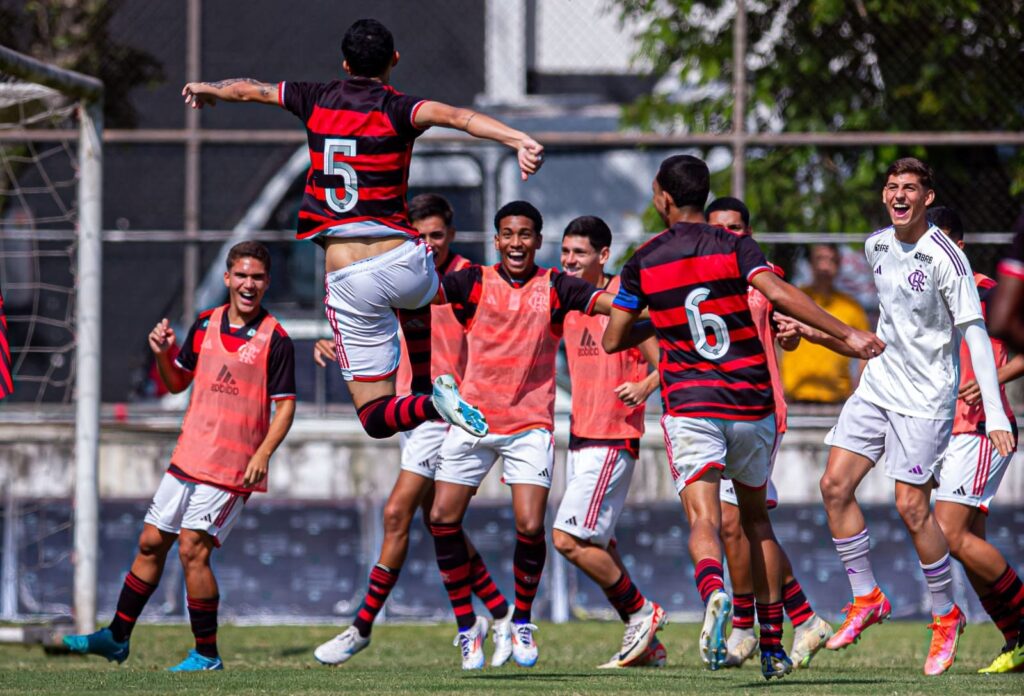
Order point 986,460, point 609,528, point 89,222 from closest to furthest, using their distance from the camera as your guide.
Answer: point 986,460 < point 609,528 < point 89,222

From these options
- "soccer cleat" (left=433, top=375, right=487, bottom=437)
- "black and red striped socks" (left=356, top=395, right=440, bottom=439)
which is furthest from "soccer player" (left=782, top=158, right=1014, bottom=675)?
"black and red striped socks" (left=356, top=395, right=440, bottom=439)

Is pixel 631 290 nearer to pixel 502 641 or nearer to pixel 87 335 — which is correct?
pixel 502 641

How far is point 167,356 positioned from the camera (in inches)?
327

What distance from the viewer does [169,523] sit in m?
8.07

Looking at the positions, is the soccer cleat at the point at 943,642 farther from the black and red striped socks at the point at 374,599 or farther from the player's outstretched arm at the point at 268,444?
the player's outstretched arm at the point at 268,444

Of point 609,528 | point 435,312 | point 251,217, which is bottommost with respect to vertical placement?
point 609,528

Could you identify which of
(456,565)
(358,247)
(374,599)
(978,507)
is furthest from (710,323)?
(374,599)

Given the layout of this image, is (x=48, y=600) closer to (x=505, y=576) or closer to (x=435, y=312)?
Answer: (x=505, y=576)

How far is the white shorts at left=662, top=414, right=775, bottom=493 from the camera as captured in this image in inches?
252

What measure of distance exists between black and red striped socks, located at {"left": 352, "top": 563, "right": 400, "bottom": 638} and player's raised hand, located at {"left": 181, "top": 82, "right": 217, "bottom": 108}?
267 centimetres

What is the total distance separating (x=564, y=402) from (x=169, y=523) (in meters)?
3.89

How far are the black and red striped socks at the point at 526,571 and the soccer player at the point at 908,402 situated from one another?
4.64 ft

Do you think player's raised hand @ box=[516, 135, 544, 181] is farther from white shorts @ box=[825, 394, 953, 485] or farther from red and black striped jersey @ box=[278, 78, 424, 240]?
white shorts @ box=[825, 394, 953, 485]

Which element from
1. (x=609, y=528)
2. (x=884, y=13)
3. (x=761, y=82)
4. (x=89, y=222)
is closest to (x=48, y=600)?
(x=89, y=222)
